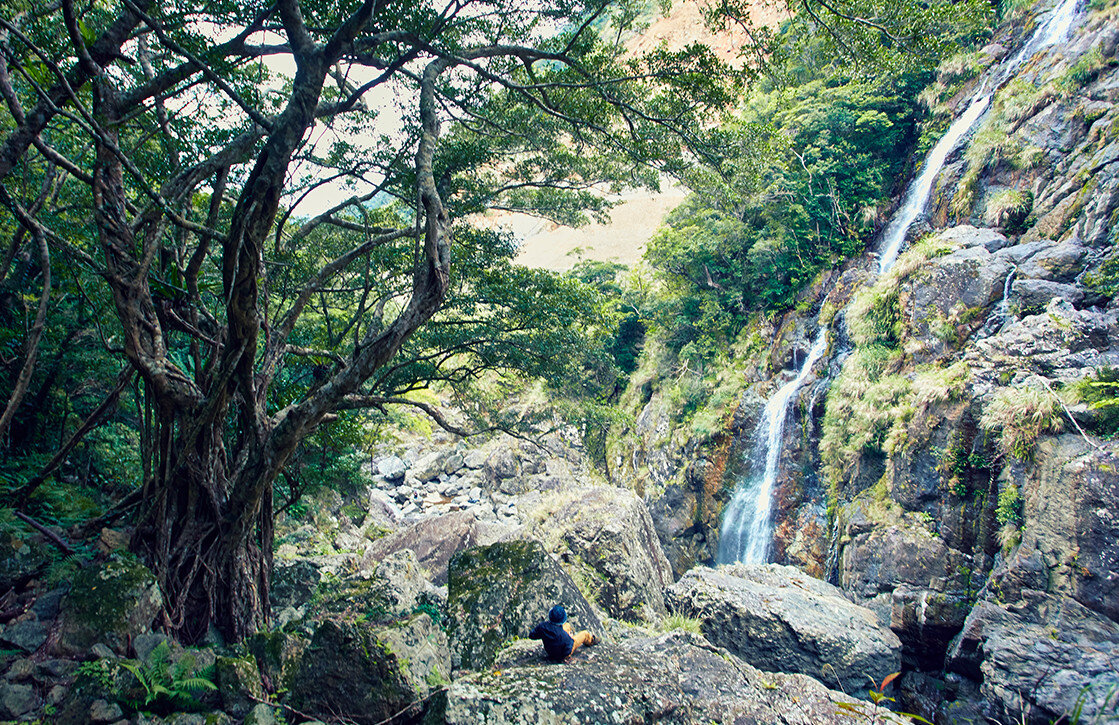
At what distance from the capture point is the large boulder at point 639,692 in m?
3.00

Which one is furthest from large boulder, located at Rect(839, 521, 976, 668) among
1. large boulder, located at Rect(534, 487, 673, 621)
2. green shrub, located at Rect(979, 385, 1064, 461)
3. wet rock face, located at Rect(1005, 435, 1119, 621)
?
large boulder, located at Rect(534, 487, 673, 621)

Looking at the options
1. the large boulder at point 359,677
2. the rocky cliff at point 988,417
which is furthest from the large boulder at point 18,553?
the rocky cliff at point 988,417

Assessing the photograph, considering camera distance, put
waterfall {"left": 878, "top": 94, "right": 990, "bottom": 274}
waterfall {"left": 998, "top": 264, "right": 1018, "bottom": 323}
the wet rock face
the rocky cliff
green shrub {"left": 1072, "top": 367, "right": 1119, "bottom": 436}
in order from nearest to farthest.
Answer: the wet rock face < the rocky cliff < green shrub {"left": 1072, "top": 367, "right": 1119, "bottom": 436} < waterfall {"left": 998, "top": 264, "right": 1018, "bottom": 323} < waterfall {"left": 878, "top": 94, "right": 990, "bottom": 274}

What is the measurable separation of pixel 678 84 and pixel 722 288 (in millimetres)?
12182

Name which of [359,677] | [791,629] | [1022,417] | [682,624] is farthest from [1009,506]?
[359,677]

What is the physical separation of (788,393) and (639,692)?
11.6m

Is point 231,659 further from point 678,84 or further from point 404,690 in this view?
point 678,84

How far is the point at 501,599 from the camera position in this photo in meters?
5.18

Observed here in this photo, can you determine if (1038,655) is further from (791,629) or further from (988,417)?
(988,417)

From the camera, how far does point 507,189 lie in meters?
8.59

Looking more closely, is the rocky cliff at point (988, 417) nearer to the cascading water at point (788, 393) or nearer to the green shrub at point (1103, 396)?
the green shrub at point (1103, 396)

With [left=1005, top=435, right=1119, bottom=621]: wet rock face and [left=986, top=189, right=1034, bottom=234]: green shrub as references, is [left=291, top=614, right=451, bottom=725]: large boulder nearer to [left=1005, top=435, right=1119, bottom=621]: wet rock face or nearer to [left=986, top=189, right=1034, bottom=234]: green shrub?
[left=1005, top=435, right=1119, bottom=621]: wet rock face

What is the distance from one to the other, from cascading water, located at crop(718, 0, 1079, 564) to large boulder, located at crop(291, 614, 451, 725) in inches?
439

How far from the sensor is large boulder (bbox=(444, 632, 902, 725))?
9.84 feet
